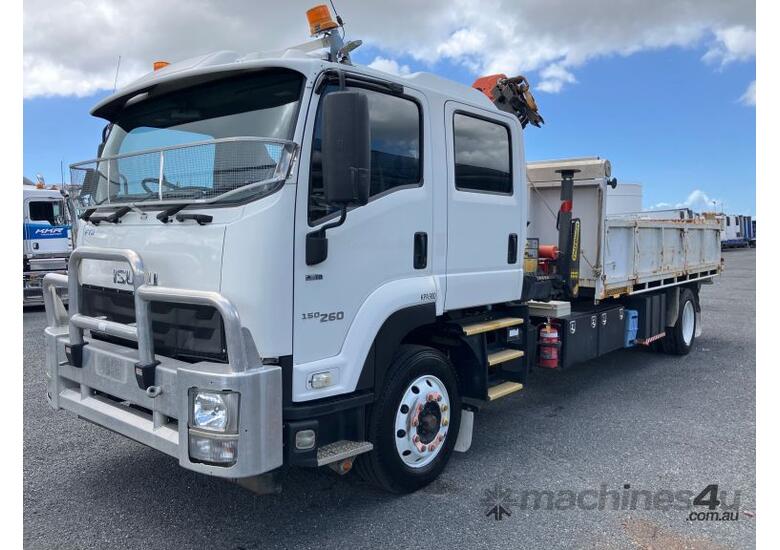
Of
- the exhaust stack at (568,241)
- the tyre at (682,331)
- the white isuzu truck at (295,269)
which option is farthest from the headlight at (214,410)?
the tyre at (682,331)

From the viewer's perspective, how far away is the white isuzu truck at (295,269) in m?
3.00

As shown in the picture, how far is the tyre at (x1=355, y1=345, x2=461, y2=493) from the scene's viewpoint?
146 inches

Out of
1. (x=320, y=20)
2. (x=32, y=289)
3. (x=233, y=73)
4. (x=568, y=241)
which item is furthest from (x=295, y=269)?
(x=32, y=289)

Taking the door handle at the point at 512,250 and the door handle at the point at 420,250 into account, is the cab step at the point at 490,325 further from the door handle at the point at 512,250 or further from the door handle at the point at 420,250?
the door handle at the point at 420,250

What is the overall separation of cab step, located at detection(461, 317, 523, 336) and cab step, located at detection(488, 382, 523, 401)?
0.49 metres

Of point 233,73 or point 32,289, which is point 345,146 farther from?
point 32,289

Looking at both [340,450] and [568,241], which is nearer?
[340,450]

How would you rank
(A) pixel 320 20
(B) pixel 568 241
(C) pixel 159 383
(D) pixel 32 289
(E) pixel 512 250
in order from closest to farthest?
(C) pixel 159 383, (A) pixel 320 20, (E) pixel 512 250, (B) pixel 568 241, (D) pixel 32 289

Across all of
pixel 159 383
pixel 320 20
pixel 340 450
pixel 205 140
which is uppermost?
pixel 320 20

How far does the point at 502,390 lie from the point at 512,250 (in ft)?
3.74

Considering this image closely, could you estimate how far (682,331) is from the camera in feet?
28.2

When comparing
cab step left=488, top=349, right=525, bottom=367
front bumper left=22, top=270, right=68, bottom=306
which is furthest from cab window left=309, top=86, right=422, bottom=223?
front bumper left=22, top=270, right=68, bottom=306

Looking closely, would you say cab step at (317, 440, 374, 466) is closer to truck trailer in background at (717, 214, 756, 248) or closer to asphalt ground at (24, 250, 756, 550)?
asphalt ground at (24, 250, 756, 550)

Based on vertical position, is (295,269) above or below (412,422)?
above
